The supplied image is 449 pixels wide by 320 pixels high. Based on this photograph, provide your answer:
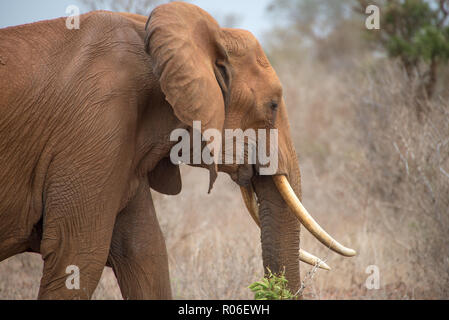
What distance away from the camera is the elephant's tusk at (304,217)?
363cm

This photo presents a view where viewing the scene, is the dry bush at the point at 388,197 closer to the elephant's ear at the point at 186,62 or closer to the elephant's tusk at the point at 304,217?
the elephant's tusk at the point at 304,217

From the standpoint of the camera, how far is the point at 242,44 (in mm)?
3639

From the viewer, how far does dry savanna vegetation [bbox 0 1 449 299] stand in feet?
16.9

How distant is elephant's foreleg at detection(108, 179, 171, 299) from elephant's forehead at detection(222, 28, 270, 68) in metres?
0.89

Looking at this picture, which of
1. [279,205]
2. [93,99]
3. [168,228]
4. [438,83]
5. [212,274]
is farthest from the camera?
[438,83]

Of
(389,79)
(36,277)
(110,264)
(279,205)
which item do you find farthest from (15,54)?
(389,79)

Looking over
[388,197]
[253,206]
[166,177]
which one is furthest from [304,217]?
[388,197]

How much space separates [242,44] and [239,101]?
1.01 feet

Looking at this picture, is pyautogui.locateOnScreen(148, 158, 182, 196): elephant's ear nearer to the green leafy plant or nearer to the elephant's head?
the elephant's head

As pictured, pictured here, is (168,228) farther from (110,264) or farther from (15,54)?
(15,54)

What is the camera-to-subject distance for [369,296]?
521 cm

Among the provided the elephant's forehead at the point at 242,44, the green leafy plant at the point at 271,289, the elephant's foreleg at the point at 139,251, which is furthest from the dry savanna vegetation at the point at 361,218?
the elephant's forehead at the point at 242,44

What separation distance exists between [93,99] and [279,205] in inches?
47.8

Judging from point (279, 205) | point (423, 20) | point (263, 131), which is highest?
point (423, 20)
